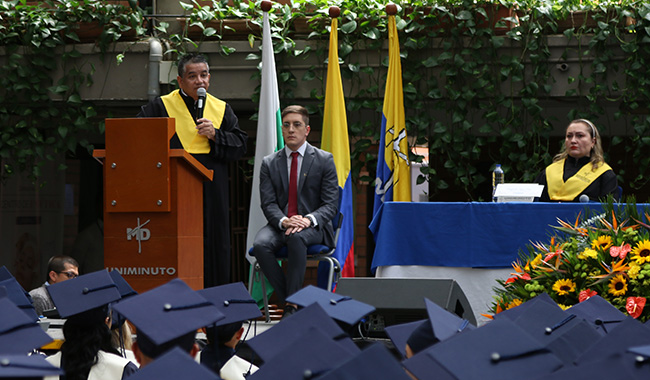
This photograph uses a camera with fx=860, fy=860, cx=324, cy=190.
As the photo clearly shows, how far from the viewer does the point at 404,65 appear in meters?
6.65

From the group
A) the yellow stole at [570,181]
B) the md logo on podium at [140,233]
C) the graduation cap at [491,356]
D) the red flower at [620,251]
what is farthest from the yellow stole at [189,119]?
the graduation cap at [491,356]

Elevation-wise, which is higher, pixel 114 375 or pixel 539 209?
pixel 539 209

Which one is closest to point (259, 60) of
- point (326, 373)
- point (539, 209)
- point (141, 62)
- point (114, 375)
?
point (141, 62)

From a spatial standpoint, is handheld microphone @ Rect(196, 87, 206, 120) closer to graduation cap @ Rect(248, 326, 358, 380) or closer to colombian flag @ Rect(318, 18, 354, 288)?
colombian flag @ Rect(318, 18, 354, 288)

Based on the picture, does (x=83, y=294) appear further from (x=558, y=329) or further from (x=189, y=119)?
(x=189, y=119)

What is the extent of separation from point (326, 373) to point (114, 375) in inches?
46.6

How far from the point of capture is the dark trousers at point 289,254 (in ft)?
16.2

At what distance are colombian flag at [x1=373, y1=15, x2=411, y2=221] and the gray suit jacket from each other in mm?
1046

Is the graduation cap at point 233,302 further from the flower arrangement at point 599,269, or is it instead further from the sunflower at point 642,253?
the sunflower at point 642,253

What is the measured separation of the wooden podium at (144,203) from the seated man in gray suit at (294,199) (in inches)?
36.0

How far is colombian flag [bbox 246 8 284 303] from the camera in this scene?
616 centimetres

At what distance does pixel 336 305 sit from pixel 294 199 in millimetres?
2622

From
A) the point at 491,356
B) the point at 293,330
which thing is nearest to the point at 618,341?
the point at 491,356

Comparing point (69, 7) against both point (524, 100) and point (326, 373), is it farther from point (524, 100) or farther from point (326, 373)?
point (326, 373)
